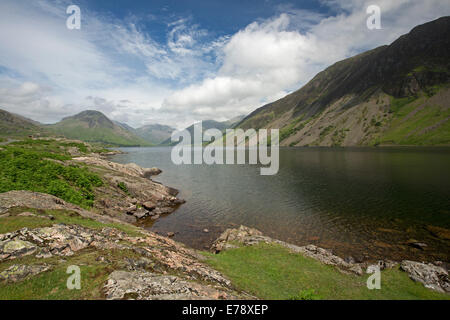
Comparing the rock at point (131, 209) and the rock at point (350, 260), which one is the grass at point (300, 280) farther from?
the rock at point (131, 209)

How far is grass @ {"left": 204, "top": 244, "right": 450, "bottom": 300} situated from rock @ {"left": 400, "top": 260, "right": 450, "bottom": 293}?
0.61 meters

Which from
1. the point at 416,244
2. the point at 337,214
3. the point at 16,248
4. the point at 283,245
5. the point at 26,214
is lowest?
the point at 416,244

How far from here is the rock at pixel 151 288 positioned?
957 cm

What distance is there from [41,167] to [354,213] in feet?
195

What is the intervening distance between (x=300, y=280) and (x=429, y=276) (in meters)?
11.7

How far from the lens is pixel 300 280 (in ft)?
57.3

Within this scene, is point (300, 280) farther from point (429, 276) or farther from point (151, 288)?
point (151, 288)

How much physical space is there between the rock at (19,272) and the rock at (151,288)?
13.3 ft

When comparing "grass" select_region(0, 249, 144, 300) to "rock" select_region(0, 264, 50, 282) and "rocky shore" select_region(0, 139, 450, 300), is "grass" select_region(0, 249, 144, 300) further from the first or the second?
"rock" select_region(0, 264, 50, 282)

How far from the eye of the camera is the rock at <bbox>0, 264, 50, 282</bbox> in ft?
33.1

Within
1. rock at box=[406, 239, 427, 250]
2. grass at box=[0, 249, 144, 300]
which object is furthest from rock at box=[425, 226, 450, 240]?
grass at box=[0, 249, 144, 300]

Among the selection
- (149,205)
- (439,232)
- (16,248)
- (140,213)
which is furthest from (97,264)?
(439,232)

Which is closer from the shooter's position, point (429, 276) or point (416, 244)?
point (429, 276)
